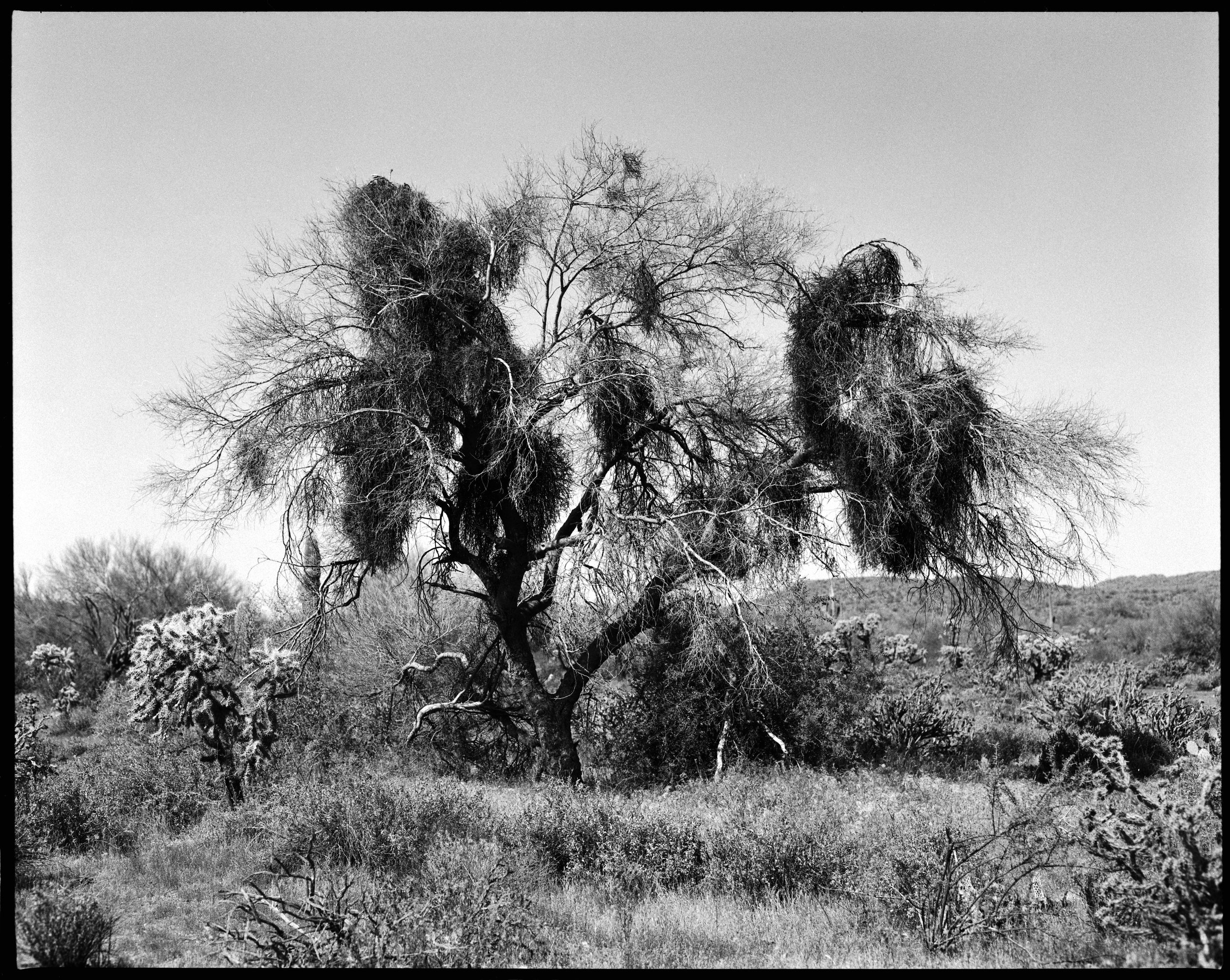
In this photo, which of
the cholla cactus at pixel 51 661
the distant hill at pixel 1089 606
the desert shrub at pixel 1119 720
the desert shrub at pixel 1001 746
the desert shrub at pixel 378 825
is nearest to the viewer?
the desert shrub at pixel 378 825

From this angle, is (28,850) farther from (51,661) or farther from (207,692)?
(51,661)

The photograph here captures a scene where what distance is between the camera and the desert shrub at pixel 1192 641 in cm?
2273

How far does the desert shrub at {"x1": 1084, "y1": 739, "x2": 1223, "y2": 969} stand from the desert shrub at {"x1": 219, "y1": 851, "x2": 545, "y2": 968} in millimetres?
3682

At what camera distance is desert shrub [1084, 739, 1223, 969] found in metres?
5.23

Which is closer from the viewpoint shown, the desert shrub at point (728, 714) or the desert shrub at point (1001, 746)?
the desert shrub at point (728, 714)

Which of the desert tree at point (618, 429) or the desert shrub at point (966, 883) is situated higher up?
the desert tree at point (618, 429)

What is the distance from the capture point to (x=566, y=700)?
13.8m

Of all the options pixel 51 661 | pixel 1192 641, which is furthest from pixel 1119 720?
pixel 51 661

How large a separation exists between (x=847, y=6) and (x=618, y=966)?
5.67 meters

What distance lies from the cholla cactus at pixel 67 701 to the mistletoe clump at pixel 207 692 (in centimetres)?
1276

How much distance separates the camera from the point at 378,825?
28.2 ft

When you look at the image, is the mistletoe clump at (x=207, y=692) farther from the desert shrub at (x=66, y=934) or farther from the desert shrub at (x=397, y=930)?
the desert shrub at (x=66, y=934)

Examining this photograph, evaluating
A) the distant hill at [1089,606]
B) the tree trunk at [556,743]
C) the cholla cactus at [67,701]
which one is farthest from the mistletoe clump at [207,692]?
the distant hill at [1089,606]

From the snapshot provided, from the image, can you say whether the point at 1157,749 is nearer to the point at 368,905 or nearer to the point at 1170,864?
the point at 1170,864
